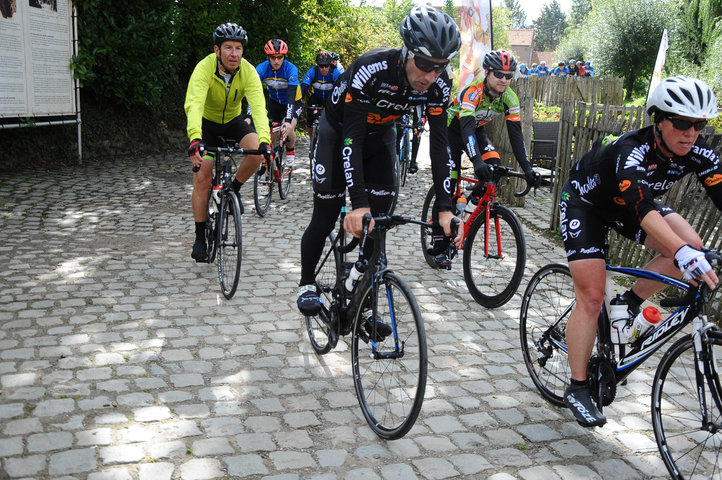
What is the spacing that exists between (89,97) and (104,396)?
11.3m

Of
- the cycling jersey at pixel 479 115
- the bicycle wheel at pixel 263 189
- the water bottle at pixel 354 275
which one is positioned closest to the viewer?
the water bottle at pixel 354 275

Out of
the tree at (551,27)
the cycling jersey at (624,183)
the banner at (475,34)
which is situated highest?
the tree at (551,27)

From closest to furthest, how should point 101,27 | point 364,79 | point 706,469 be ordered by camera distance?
point 706,469
point 364,79
point 101,27

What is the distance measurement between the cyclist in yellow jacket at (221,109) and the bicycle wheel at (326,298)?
1575 mm

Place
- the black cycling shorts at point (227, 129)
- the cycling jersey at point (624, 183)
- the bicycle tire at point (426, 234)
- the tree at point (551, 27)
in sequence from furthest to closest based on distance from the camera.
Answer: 1. the tree at point (551, 27)
2. the bicycle tire at point (426, 234)
3. the black cycling shorts at point (227, 129)
4. the cycling jersey at point (624, 183)

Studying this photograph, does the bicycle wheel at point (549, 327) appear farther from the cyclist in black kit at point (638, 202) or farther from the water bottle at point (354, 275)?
the water bottle at point (354, 275)

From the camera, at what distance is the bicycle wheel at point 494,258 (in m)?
6.29

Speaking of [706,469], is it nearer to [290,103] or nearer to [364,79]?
[364,79]

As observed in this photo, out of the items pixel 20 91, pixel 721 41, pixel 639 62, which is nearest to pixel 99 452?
pixel 20 91

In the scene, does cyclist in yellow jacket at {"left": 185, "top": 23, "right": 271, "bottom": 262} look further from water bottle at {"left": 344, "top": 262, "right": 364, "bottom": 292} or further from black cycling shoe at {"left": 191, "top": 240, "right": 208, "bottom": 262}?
water bottle at {"left": 344, "top": 262, "right": 364, "bottom": 292}

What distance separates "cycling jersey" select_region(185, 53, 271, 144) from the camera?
6.41 m

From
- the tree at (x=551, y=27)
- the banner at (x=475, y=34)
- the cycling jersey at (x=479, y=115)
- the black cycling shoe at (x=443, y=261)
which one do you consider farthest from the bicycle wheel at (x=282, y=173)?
the tree at (x=551, y=27)

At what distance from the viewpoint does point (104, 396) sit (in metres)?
4.38

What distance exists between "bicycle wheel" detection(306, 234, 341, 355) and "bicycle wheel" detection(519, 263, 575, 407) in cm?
137
